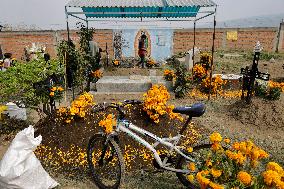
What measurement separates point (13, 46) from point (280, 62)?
65.2ft

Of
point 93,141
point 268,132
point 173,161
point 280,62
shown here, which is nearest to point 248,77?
point 268,132

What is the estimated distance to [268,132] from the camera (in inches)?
271

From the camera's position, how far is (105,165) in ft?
16.0

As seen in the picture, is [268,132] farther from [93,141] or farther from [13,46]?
[13,46]

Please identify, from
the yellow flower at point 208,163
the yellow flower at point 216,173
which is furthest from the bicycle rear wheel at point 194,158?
the yellow flower at point 216,173

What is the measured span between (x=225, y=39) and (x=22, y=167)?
2186cm

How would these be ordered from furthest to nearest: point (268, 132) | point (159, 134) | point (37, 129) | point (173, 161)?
point (268, 132) → point (37, 129) → point (159, 134) → point (173, 161)

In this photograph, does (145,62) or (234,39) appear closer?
(145,62)

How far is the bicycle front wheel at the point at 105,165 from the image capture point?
4.18 metres

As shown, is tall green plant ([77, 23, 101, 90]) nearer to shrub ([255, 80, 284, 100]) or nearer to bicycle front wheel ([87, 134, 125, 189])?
shrub ([255, 80, 284, 100])

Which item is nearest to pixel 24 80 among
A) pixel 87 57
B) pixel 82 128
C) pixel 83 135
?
pixel 82 128

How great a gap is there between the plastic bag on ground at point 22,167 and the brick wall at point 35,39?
1881 cm

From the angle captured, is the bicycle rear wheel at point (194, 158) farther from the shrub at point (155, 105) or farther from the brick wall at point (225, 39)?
the brick wall at point (225, 39)

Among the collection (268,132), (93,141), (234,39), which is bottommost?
(268,132)
